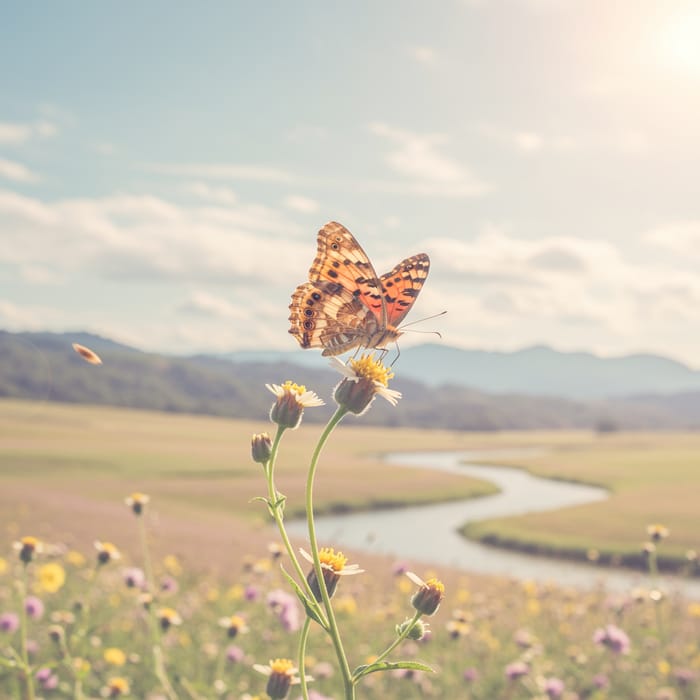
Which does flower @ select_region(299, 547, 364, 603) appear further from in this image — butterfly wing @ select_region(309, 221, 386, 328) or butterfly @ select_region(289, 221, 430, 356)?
butterfly wing @ select_region(309, 221, 386, 328)

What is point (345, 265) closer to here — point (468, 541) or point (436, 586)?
point (436, 586)

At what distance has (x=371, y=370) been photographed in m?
1.79

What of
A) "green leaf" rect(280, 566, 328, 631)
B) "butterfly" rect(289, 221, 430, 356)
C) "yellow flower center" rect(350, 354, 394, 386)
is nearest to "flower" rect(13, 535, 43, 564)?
"butterfly" rect(289, 221, 430, 356)

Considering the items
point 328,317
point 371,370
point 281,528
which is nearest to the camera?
point 281,528

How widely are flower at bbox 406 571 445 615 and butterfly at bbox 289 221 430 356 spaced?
0.98m

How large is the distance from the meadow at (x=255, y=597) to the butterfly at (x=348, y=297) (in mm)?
1220

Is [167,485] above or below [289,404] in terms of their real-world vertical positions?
below

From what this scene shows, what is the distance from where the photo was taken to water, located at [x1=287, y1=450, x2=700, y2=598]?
23.9 meters

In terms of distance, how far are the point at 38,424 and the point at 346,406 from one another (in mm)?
86900

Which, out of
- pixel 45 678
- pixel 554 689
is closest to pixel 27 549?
pixel 45 678

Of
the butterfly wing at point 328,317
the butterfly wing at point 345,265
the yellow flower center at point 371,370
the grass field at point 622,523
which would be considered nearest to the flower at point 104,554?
the butterfly wing at point 328,317

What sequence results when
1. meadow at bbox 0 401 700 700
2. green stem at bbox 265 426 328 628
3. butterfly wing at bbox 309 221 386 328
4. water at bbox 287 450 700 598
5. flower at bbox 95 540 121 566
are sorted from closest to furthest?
green stem at bbox 265 426 328 628, butterfly wing at bbox 309 221 386 328, flower at bbox 95 540 121 566, meadow at bbox 0 401 700 700, water at bbox 287 450 700 598

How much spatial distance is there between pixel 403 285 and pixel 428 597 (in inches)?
56.7

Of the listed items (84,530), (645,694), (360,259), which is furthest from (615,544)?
(360,259)
